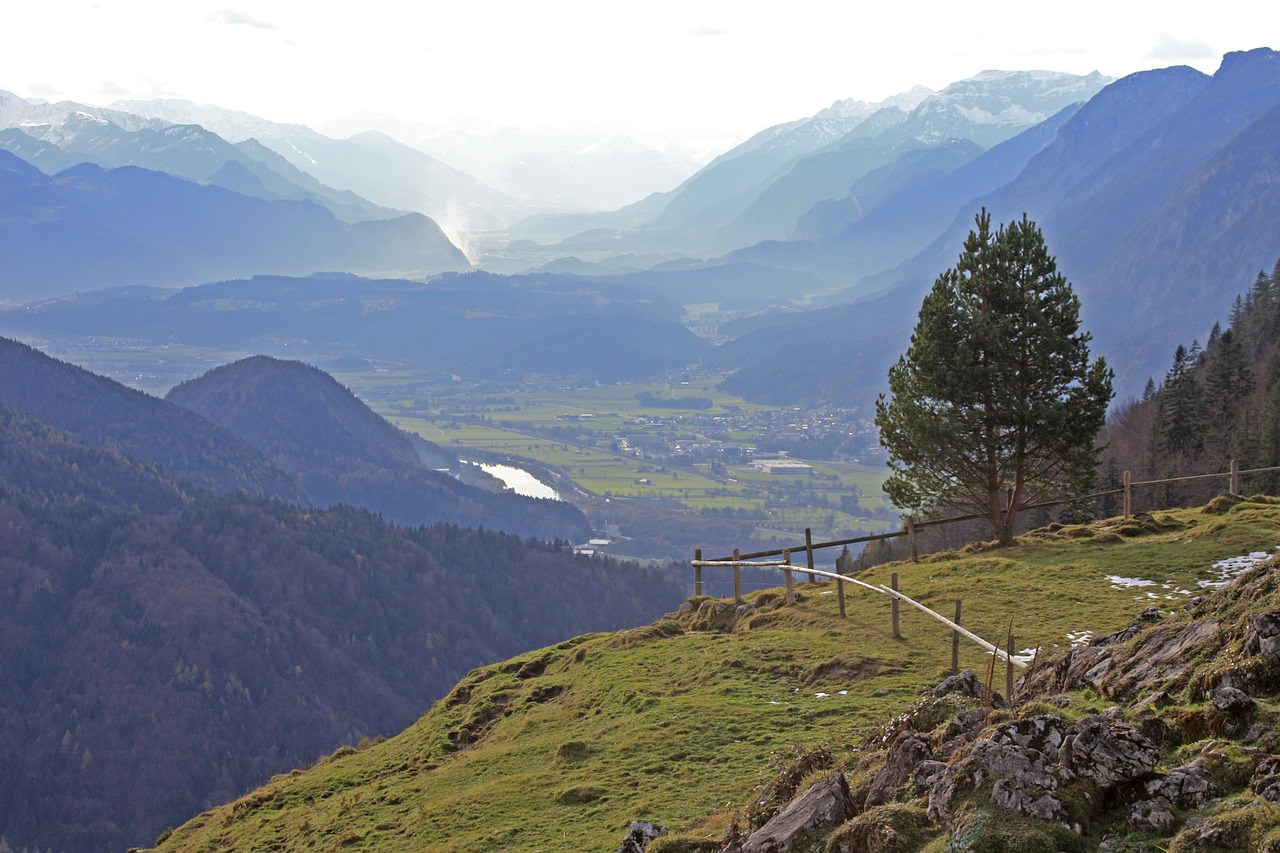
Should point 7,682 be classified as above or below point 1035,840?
below

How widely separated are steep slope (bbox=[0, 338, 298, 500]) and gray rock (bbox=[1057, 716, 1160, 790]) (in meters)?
179

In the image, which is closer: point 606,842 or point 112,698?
point 606,842

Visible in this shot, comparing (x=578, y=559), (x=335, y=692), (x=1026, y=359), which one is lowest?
(x=335, y=692)

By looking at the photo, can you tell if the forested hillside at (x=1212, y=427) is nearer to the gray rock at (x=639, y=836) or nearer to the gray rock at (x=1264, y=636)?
the gray rock at (x=1264, y=636)

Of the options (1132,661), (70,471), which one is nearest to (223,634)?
(70,471)

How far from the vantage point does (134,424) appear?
18562cm

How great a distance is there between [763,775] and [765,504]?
549 ft

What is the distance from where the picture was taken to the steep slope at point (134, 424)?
593 ft

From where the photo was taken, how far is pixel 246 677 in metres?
106

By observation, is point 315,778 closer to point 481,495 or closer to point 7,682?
point 7,682

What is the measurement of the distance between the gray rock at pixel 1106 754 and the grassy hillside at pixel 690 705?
4.50 m

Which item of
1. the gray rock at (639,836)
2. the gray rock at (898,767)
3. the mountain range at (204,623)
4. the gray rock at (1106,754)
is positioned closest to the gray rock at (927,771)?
the gray rock at (898,767)

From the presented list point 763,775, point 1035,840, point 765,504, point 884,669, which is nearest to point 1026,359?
point 884,669

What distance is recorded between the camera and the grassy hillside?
1753 cm
